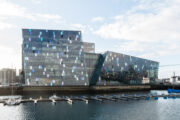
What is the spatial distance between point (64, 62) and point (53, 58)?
5.98 metres

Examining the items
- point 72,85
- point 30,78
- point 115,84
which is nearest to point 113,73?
point 115,84

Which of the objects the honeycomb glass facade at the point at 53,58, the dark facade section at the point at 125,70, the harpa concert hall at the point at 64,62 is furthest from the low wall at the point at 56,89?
the dark facade section at the point at 125,70

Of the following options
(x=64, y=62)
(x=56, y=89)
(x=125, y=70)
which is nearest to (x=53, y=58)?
(x=64, y=62)

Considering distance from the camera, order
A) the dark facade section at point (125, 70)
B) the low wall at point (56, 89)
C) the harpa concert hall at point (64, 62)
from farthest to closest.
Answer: the dark facade section at point (125, 70) < the harpa concert hall at point (64, 62) < the low wall at point (56, 89)

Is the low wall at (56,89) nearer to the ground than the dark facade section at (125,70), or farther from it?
nearer to the ground

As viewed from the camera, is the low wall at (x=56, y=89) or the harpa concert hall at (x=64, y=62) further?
the harpa concert hall at (x=64, y=62)

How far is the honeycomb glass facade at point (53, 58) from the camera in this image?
112 meters

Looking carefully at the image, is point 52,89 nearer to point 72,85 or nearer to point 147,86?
point 72,85

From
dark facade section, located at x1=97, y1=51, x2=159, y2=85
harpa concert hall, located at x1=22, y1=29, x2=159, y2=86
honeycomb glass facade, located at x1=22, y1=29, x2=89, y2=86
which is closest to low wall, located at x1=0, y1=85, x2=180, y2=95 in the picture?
harpa concert hall, located at x1=22, y1=29, x2=159, y2=86

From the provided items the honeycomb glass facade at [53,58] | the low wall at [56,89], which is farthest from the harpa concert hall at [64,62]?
the low wall at [56,89]

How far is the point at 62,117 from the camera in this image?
47844 mm

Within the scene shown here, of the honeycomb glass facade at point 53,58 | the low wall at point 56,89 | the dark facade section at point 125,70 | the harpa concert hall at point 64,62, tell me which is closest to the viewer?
the low wall at point 56,89

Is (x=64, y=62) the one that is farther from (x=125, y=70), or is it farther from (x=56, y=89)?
(x=125, y=70)

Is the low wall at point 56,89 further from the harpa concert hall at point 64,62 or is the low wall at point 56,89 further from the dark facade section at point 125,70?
the dark facade section at point 125,70
